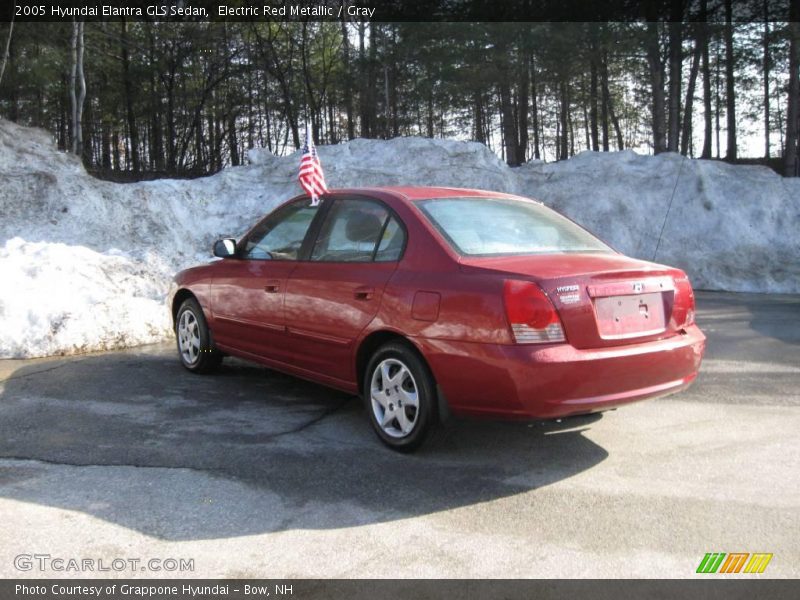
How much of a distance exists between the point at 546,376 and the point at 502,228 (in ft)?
4.16

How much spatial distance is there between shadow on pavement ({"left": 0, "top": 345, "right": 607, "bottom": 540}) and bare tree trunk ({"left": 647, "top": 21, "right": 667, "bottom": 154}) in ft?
56.9

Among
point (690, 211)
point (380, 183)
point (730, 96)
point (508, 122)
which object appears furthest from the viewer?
point (730, 96)

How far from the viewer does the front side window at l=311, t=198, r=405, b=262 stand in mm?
4441

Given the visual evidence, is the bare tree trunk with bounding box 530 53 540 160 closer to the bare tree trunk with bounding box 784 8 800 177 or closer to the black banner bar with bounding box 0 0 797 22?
the black banner bar with bounding box 0 0 797 22

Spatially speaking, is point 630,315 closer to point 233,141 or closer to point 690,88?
point 690,88

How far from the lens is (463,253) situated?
4055 millimetres

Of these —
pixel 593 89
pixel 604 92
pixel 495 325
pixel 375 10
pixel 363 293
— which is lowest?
pixel 495 325

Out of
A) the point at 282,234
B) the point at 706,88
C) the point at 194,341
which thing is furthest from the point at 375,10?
the point at 282,234

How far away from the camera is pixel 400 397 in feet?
13.7

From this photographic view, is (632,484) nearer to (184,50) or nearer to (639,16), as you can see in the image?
(639,16)

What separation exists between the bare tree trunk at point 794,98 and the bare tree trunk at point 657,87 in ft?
10.7

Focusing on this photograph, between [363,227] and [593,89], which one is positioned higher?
[593,89]
